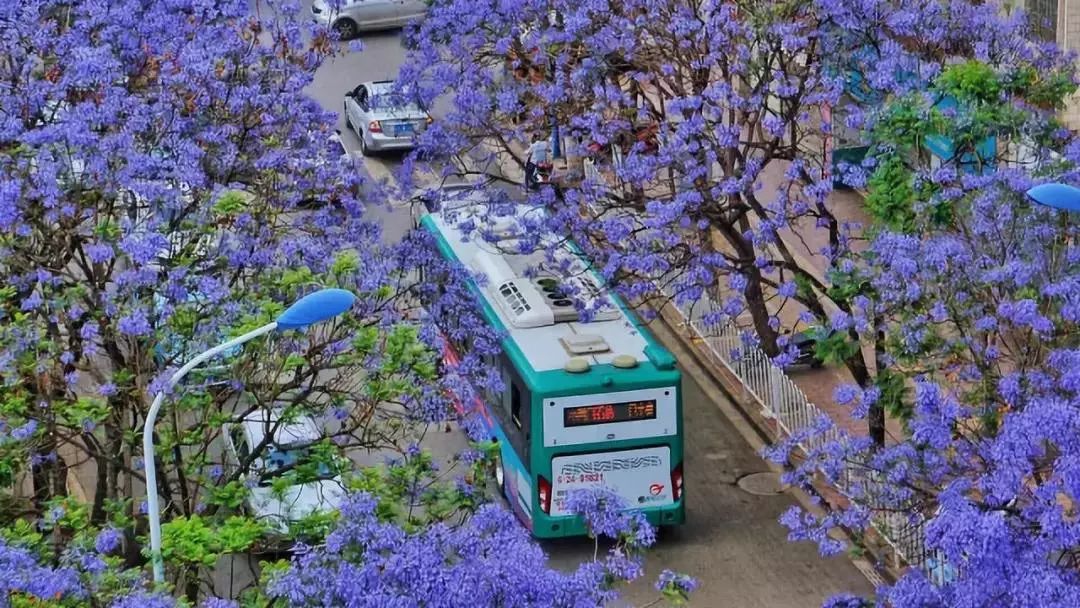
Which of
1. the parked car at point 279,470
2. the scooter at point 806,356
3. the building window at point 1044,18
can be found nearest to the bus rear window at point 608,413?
the parked car at point 279,470

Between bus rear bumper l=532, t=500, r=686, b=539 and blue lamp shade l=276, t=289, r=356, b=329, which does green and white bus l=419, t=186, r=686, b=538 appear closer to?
bus rear bumper l=532, t=500, r=686, b=539

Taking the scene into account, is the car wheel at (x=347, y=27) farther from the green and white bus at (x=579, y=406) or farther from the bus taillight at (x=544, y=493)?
the bus taillight at (x=544, y=493)

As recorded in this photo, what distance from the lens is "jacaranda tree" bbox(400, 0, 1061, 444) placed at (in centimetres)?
1881

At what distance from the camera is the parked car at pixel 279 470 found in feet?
47.5

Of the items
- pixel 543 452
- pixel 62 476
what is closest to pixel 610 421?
pixel 543 452

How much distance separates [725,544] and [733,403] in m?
4.20

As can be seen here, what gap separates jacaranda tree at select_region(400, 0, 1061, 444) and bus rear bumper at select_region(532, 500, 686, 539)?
231 centimetres

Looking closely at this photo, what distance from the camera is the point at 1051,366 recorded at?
44.2ft

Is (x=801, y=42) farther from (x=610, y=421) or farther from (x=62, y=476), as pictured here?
(x=62, y=476)

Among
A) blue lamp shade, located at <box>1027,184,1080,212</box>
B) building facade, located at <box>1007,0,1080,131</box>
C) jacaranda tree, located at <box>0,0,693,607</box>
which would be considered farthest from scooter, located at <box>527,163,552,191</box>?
blue lamp shade, located at <box>1027,184,1080,212</box>

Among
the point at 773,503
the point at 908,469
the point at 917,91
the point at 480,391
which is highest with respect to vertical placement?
the point at 917,91

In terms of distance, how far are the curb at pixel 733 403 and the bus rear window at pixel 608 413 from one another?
278 centimetres

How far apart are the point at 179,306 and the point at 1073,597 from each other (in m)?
8.01

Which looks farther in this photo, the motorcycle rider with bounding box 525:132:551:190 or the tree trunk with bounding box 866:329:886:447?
the motorcycle rider with bounding box 525:132:551:190
